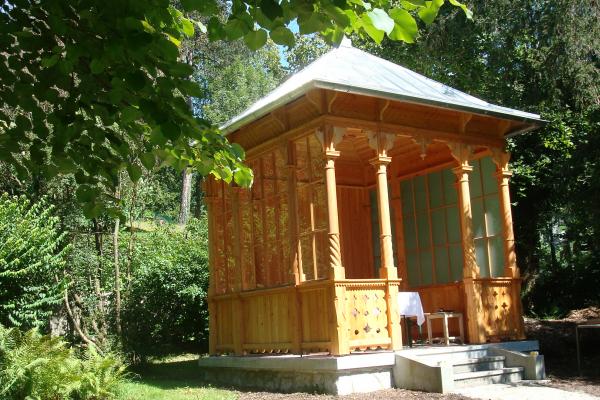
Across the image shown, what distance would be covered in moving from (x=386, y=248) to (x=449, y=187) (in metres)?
3.25

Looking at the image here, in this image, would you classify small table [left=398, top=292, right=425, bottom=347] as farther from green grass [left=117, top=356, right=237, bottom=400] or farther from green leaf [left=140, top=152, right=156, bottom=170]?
green leaf [left=140, top=152, right=156, bottom=170]

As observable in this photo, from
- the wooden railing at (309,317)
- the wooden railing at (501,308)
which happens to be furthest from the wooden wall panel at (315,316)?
the wooden railing at (501,308)

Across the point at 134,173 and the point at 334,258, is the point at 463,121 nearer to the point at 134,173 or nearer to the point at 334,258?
the point at 334,258

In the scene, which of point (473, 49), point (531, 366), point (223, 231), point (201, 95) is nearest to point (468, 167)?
point (531, 366)

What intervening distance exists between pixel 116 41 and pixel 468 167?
316 inches

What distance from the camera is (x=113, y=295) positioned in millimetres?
14664

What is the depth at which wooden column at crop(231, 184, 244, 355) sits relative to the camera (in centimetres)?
1116

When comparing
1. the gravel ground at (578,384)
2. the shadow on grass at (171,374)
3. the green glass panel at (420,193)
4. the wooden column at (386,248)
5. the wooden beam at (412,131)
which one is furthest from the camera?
the green glass panel at (420,193)

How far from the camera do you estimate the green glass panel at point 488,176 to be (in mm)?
11383

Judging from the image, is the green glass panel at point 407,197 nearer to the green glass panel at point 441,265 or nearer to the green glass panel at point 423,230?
the green glass panel at point 423,230

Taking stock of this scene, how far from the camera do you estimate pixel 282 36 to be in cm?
331

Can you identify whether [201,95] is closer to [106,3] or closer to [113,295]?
[106,3]

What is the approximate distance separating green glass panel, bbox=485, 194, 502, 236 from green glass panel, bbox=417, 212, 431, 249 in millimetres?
1308

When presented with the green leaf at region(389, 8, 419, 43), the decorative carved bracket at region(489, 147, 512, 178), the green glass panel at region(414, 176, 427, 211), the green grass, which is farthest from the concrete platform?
the green leaf at region(389, 8, 419, 43)
